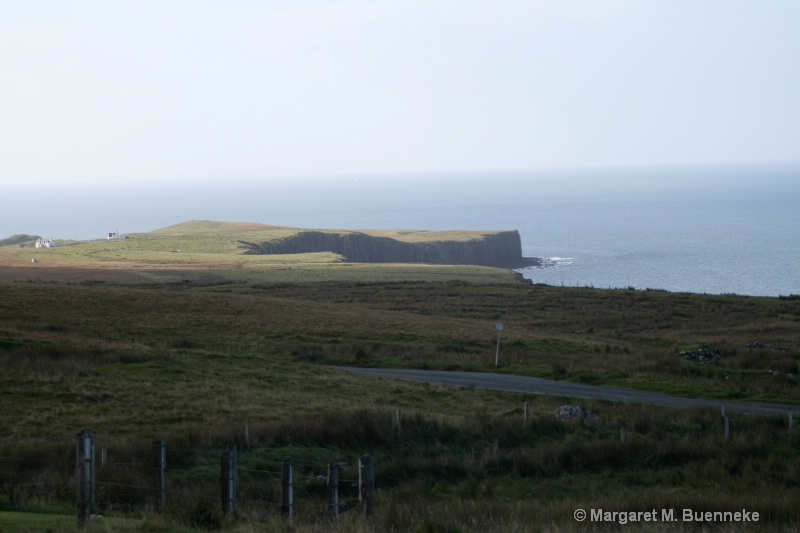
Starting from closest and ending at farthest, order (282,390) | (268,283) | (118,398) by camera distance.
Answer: (118,398)
(282,390)
(268,283)

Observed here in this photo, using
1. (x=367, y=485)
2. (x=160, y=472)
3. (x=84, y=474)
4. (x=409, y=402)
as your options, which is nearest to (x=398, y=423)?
(x=409, y=402)

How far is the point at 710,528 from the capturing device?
11.5m

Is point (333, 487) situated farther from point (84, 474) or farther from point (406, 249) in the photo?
point (406, 249)

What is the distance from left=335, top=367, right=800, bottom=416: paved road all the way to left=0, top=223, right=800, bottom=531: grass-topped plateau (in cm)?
126

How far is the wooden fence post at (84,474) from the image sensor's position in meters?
11.0

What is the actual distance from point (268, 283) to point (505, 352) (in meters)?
49.1

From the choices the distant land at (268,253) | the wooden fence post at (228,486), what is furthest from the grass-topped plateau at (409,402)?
the distant land at (268,253)

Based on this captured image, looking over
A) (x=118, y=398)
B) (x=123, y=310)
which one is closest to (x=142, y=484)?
(x=118, y=398)

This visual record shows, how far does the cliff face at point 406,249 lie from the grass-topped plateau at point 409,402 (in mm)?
97882

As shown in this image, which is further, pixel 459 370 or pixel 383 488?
pixel 459 370

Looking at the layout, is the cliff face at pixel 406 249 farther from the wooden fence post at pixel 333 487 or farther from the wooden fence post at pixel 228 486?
the wooden fence post at pixel 333 487

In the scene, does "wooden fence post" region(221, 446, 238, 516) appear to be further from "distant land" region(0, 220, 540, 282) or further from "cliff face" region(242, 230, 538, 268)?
"cliff face" region(242, 230, 538, 268)

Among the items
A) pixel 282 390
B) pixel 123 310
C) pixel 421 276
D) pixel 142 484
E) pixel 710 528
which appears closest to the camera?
pixel 710 528

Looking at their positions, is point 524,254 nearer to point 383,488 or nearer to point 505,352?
point 505,352
